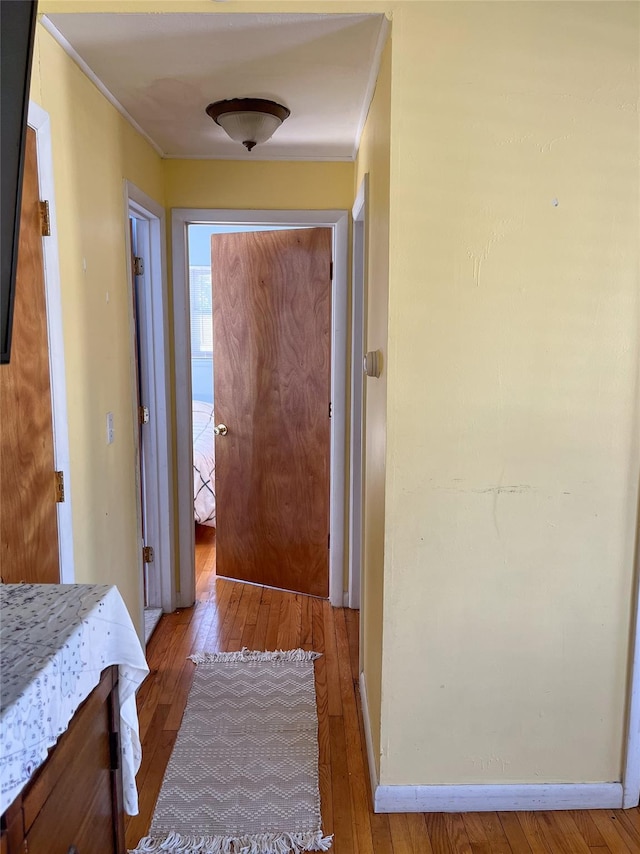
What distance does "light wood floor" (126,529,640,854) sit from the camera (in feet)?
5.91

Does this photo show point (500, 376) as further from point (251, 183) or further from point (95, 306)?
point (251, 183)

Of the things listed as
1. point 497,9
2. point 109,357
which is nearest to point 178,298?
point 109,357

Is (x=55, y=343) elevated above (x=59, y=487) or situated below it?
above

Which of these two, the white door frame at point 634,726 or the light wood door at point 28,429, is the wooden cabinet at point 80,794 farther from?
the white door frame at point 634,726

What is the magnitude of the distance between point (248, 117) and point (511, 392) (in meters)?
1.44

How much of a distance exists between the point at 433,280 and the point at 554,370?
424 millimetres

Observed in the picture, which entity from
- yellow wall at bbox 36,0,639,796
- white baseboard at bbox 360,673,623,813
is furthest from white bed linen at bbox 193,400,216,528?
white baseboard at bbox 360,673,623,813

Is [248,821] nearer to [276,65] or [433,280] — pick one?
[433,280]

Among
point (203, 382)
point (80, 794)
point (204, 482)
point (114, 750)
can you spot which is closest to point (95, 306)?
point (114, 750)

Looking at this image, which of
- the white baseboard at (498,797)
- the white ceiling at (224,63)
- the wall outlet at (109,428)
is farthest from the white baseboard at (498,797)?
the white ceiling at (224,63)

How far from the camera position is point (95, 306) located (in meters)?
2.12

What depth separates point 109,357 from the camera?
7.48ft

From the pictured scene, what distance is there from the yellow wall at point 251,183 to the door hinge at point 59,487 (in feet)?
5.68

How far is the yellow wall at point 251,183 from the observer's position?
3.06 metres
